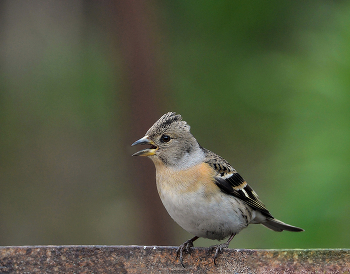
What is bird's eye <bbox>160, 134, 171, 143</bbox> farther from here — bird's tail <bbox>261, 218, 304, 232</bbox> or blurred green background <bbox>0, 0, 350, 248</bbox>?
blurred green background <bbox>0, 0, 350, 248</bbox>

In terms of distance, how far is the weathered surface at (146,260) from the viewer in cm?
263

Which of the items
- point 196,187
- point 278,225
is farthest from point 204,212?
point 278,225

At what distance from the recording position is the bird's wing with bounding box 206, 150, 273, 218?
3791 mm

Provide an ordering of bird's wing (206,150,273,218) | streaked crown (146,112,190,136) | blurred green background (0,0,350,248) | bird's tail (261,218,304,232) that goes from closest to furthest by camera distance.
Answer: bird's wing (206,150,273,218) < streaked crown (146,112,190,136) < bird's tail (261,218,304,232) < blurred green background (0,0,350,248)

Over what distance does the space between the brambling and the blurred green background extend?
0.78 meters

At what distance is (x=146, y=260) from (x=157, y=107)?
356cm

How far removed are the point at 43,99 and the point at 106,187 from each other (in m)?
1.57

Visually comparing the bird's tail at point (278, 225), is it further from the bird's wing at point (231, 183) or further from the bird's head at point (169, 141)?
the bird's head at point (169, 141)

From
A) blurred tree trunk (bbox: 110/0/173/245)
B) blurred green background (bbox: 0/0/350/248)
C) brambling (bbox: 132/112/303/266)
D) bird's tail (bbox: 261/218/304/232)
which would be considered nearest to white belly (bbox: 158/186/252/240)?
brambling (bbox: 132/112/303/266)

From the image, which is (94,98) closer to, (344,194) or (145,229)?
(145,229)

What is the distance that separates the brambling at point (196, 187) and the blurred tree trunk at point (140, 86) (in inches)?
80.8

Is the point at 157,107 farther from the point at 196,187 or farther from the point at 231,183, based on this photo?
the point at 196,187

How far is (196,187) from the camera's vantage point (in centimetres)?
360

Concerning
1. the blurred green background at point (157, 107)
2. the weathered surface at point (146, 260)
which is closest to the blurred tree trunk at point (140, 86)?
the blurred green background at point (157, 107)
